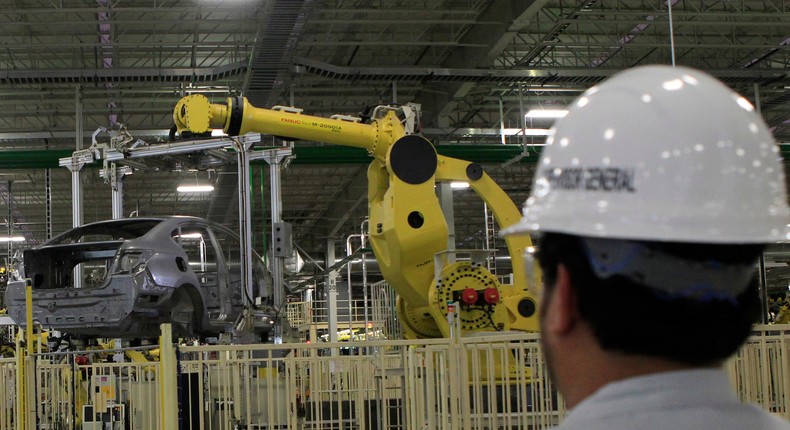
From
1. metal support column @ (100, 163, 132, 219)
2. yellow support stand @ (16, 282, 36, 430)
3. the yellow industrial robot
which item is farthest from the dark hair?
metal support column @ (100, 163, 132, 219)

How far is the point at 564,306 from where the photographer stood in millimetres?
869

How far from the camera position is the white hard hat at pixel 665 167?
820 millimetres

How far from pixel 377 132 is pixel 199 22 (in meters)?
8.22

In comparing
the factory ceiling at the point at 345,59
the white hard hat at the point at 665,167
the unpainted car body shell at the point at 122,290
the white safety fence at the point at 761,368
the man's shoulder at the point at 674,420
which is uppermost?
the factory ceiling at the point at 345,59

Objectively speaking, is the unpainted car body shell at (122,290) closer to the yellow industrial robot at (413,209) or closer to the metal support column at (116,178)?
the yellow industrial robot at (413,209)

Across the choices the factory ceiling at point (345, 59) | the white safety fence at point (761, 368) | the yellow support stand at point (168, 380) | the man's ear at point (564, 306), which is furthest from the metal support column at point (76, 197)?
the man's ear at point (564, 306)

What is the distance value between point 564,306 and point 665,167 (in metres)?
0.15

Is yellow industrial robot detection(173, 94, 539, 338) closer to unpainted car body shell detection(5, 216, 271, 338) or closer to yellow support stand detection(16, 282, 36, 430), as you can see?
unpainted car body shell detection(5, 216, 271, 338)

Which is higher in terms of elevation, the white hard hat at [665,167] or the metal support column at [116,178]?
the metal support column at [116,178]

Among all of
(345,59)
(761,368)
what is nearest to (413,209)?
(761,368)

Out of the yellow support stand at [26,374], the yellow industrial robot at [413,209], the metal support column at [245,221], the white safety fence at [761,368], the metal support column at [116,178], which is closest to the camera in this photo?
the white safety fence at [761,368]

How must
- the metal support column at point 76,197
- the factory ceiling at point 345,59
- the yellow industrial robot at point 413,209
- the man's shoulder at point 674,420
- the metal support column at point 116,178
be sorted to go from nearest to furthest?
the man's shoulder at point 674,420 < the yellow industrial robot at point 413,209 < the metal support column at point 116,178 < the metal support column at point 76,197 < the factory ceiling at point 345,59

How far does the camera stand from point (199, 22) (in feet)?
59.3

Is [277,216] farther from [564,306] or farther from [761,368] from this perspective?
[564,306]
